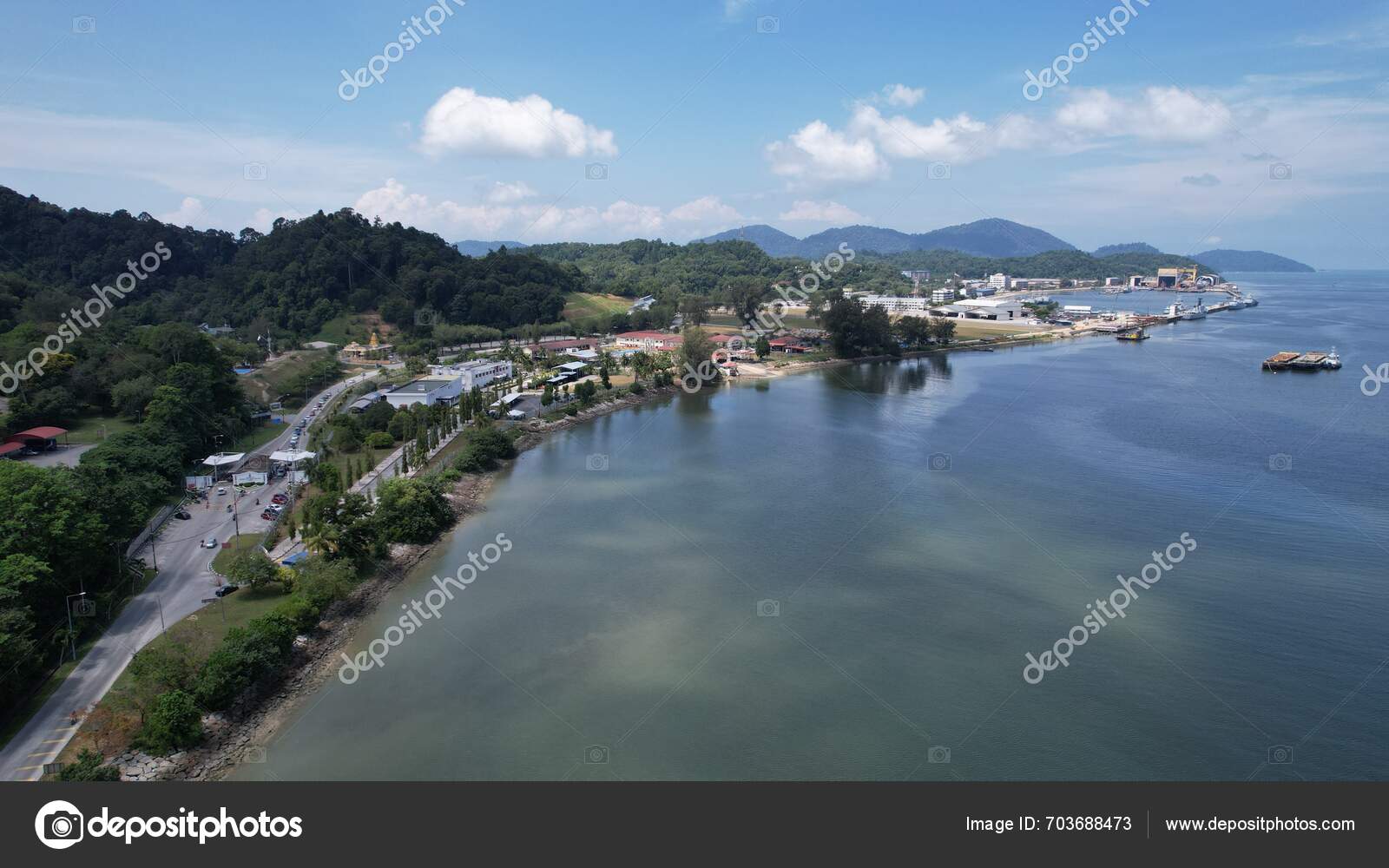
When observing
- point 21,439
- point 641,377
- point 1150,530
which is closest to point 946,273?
point 641,377

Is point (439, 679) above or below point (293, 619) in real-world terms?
below

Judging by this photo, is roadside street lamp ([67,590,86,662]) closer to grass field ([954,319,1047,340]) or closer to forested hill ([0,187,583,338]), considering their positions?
forested hill ([0,187,583,338])

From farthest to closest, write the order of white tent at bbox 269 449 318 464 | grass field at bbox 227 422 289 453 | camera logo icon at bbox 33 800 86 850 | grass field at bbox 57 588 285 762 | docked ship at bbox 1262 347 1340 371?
docked ship at bbox 1262 347 1340 371 → grass field at bbox 227 422 289 453 → white tent at bbox 269 449 318 464 → grass field at bbox 57 588 285 762 → camera logo icon at bbox 33 800 86 850

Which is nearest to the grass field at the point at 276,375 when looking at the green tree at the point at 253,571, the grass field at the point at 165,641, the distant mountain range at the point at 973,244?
the green tree at the point at 253,571

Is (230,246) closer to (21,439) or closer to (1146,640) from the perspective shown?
(21,439)

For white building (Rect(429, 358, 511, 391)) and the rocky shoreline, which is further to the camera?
white building (Rect(429, 358, 511, 391))

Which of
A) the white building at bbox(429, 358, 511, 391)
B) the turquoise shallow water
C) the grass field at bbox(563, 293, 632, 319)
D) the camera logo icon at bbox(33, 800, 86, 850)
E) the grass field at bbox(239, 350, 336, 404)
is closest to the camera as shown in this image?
the camera logo icon at bbox(33, 800, 86, 850)

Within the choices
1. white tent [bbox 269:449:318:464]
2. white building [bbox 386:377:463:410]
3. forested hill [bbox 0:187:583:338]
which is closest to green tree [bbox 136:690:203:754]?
white tent [bbox 269:449:318:464]

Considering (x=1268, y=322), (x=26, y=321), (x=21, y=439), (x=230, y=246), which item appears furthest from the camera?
(x=1268, y=322)
